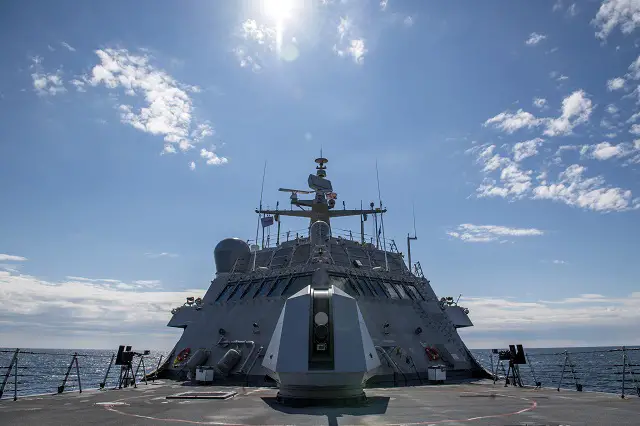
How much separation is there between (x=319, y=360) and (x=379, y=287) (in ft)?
35.7

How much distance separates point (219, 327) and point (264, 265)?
5782mm

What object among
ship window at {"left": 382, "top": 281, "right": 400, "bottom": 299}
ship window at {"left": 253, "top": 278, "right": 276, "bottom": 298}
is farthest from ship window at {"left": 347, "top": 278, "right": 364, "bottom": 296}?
ship window at {"left": 253, "top": 278, "right": 276, "bottom": 298}

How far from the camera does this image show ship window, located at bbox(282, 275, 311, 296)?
19.4 meters

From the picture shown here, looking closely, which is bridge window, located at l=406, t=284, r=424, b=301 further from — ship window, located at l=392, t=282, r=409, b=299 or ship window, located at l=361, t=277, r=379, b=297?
ship window, located at l=361, t=277, r=379, b=297

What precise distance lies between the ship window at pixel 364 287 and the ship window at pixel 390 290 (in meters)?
1.24

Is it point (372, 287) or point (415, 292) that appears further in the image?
point (415, 292)

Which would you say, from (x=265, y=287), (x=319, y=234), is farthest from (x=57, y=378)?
(x=319, y=234)

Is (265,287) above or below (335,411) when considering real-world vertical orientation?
above

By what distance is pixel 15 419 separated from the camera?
28.2 feet

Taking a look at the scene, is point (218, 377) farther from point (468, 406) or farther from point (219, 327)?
point (468, 406)

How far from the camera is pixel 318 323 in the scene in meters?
10.8

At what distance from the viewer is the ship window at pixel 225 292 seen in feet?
71.7

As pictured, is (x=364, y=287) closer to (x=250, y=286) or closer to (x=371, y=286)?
(x=371, y=286)

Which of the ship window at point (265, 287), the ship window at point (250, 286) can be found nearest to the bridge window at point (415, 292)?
the ship window at point (265, 287)
